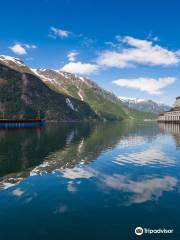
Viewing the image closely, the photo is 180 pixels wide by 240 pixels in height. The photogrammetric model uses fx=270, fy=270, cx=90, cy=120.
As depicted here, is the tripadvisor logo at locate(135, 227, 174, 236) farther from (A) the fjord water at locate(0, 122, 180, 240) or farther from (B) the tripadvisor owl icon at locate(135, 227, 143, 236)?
(A) the fjord water at locate(0, 122, 180, 240)

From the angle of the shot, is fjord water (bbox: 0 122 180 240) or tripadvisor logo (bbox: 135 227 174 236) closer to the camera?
tripadvisor logo (bbox: 135 227 174 236)

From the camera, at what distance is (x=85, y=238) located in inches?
902

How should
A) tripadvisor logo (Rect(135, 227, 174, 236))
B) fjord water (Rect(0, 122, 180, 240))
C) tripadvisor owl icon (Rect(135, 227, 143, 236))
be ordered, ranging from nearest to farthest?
tripadvisor owl icon (Rect(135, 227, 143, 236))
tripadvisor logo (Rect(135, 227, 174, 236))
fjord water (Rect(0, 122, 180, 240))

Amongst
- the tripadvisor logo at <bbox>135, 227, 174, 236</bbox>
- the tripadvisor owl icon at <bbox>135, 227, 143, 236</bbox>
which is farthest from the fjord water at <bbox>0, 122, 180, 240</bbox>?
the tripadvisor logo at <bbox>135, 227, 174, 236</bbox>

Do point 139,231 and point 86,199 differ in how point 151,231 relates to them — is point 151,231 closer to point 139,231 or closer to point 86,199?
point 139,231

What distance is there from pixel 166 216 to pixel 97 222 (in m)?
7.42

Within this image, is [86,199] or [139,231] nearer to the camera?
[139,231]

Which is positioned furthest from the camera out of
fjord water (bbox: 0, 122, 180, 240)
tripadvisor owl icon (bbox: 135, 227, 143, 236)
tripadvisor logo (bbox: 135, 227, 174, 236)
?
fjord water (bbox: 0, 122, 180, 240)

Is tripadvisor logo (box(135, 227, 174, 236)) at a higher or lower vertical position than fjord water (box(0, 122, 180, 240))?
lower

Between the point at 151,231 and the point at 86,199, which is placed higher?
the point at 86,199

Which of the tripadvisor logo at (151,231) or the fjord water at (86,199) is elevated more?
the fjord water at (86,199)

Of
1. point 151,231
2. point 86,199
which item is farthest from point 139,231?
point 86,199

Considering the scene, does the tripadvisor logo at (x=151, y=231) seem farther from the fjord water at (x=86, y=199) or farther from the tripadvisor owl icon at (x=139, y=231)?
the fjord water at (x=86, y=199)

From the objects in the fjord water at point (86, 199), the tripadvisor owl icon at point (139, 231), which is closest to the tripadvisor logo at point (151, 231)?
the tripadvisor owl icon at point (139, 231)
